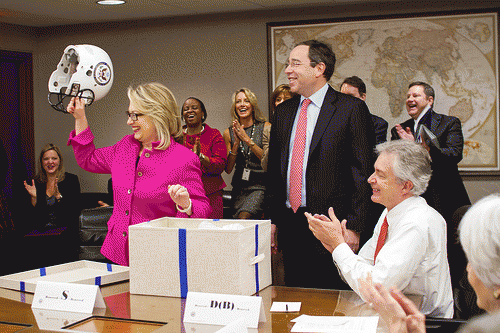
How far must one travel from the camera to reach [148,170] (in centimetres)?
249

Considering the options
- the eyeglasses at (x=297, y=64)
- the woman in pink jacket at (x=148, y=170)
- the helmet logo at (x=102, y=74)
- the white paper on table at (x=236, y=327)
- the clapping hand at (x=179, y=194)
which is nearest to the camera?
the white paper on table at (x=236, y=327)

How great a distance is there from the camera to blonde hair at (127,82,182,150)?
2.49m

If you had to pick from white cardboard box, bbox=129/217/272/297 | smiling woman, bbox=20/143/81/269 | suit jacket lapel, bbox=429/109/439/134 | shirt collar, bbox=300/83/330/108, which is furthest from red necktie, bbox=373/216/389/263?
smiling woman, bbox=20/143/81/269

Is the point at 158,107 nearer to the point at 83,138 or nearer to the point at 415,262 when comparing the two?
the point at 83,138

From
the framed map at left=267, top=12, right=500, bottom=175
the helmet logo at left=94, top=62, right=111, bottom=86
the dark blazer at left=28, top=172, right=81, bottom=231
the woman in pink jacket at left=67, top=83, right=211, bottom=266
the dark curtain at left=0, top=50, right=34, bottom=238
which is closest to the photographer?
the woman in pink jacket at left=67, top=83, right=211, bottom=266

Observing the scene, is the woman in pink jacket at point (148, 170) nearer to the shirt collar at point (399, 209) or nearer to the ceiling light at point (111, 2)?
the shirt collar at point (399, 209)

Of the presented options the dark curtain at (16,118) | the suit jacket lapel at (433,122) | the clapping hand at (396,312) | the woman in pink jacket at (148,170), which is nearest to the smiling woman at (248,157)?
the suit jacket lapel at (433,122)

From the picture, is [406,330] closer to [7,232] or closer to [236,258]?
[236,258]

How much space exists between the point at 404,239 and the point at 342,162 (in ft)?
2.66

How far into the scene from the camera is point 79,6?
5887 mm

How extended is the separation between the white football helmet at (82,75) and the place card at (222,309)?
1.13 meters

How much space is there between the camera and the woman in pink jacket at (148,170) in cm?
246

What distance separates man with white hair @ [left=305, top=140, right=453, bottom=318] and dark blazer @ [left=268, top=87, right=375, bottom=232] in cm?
45

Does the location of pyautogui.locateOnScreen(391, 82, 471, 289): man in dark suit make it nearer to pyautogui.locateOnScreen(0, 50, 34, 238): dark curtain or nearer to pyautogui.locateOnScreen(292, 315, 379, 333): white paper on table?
pyautogui.locateOnScreen(292, 315, 379, 333): white paper on table
